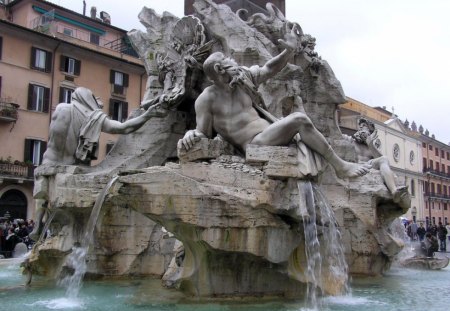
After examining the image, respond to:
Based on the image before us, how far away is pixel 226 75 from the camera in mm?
6531

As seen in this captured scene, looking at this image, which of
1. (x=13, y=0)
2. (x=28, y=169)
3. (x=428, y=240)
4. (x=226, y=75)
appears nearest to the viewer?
(x=226, y=75)

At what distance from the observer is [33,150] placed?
28.5m

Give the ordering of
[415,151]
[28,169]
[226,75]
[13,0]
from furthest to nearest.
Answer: [415,151], [13,0], [28,169], [226,75]

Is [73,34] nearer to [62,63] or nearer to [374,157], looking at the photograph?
[62,63]

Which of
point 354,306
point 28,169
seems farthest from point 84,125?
point 28,169

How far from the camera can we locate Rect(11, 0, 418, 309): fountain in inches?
231

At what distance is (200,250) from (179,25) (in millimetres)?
4359

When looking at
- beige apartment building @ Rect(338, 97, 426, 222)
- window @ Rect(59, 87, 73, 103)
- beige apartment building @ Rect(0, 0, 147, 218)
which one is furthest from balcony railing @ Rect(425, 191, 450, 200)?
window @ Rect(59, 87, 73, 103)

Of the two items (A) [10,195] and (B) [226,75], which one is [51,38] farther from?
(B) [226,75]

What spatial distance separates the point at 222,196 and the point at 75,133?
3754 mm

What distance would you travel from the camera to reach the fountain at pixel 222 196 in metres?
5.87

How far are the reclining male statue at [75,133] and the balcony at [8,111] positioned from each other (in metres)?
20.2

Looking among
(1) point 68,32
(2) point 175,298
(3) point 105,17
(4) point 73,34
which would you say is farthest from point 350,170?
(3) point 105,17

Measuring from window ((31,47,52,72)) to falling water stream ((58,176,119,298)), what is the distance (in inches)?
916
